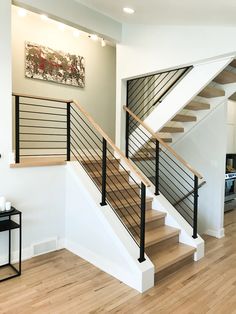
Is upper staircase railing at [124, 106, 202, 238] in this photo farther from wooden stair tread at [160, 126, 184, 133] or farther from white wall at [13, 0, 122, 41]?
white wall at [13, 0, 122, 41]

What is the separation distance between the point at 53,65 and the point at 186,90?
2567 millimetres

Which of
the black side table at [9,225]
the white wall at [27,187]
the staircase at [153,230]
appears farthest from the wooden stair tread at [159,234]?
the black side table at [9,225]

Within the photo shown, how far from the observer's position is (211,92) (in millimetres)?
4160

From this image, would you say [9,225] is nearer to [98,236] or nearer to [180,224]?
[98,236]

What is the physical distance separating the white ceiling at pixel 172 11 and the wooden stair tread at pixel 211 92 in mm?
1086

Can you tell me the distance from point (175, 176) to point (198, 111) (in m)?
1.35

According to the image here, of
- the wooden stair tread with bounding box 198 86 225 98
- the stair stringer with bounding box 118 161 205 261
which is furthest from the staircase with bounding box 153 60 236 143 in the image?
the stair stringer with bounding box 118 161 205 261

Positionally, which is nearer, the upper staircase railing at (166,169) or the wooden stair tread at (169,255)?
the wooden stair tread at (169,255)

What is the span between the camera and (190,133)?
487cm

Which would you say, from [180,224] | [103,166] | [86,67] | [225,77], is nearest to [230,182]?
[225,77]

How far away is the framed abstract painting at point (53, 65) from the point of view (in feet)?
15.0

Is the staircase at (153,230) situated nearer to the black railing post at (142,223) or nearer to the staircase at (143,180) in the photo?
the staircase at (143,180)

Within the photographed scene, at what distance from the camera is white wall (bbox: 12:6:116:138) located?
14.6 feet

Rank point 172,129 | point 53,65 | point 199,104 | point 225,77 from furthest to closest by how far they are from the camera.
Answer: point 53,65 < point 172,129 < point 199,104 < point 225,77
